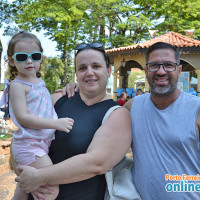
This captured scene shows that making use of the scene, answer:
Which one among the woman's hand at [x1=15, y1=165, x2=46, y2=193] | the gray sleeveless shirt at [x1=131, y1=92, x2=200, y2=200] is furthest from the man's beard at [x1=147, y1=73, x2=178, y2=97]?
the woman's hand at [x1=15, y1=165, x2=46, y2=193]

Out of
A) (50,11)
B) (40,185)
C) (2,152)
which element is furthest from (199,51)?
(40,185)

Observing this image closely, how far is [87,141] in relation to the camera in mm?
1627

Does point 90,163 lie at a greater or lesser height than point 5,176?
greater

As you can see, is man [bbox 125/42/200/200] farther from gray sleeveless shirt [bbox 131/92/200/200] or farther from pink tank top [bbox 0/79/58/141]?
pink tank top [bbox 0/79/58/141]

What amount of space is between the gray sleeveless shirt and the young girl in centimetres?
64

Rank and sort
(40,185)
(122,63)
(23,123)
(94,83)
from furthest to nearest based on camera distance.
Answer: (122,63), (94,83), (23,123), (40,185)

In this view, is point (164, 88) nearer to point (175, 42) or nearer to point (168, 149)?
point (168, 149)

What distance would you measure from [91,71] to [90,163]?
2.30 feet

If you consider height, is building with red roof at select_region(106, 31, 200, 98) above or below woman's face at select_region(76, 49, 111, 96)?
above

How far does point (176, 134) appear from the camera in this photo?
5.58ft

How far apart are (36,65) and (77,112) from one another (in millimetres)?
521

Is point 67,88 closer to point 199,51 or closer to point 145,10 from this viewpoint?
point 199,51

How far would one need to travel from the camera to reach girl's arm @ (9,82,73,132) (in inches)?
63.5

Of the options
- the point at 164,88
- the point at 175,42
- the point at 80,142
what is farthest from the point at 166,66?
the point at 175,42
